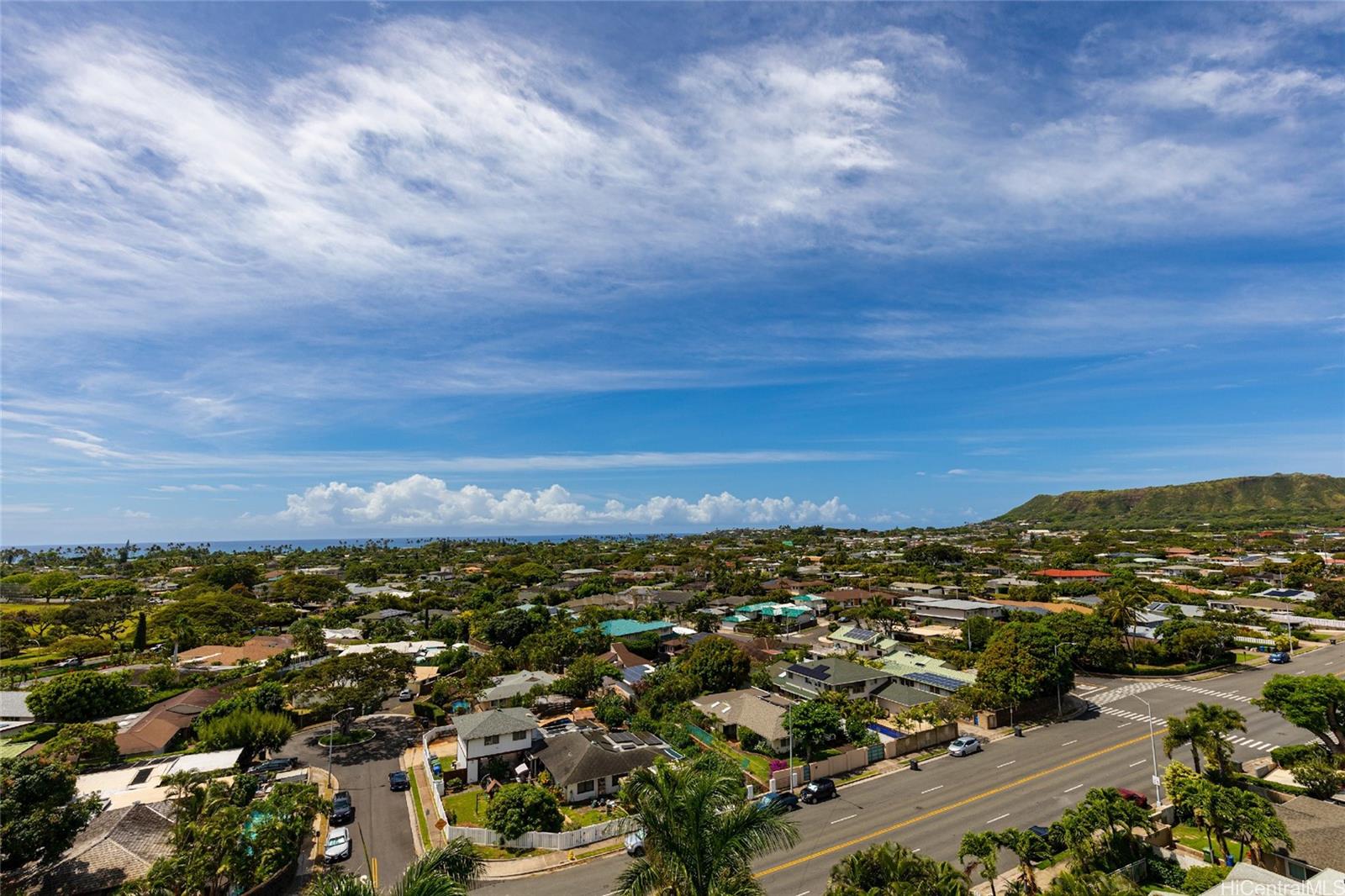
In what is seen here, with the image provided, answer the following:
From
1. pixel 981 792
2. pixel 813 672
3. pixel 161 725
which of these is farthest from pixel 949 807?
→ pixel 161 725

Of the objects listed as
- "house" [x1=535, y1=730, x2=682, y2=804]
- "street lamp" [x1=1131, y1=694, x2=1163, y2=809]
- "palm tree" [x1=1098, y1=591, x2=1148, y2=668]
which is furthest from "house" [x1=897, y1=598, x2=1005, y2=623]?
"house" [x1=535, y1=730, x2=682, y2=804]

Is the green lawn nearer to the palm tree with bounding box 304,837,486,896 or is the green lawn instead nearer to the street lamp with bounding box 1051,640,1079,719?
the palm tree with bounding box 304,837,486,896

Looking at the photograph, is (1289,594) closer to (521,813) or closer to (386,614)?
(521,813)

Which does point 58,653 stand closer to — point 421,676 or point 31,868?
point 421,676

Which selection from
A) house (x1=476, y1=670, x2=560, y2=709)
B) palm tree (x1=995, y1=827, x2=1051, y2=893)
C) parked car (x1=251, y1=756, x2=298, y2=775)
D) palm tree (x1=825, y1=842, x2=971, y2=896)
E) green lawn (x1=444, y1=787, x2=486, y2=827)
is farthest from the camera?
house (x1=476, y1=670, x2=560, y2=709)

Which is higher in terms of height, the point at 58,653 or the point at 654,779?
the point at 654,779

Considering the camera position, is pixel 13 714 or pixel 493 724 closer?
pixel 493 724

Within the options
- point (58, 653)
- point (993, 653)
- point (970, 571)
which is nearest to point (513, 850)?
point (993, 653)
